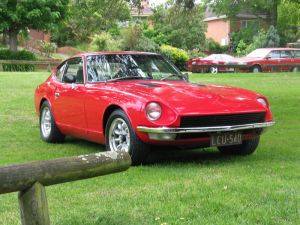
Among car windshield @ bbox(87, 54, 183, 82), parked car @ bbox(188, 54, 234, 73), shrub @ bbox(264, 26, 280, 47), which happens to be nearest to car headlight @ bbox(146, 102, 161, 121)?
car windshield @ bbox(87, 54, 183, 82)

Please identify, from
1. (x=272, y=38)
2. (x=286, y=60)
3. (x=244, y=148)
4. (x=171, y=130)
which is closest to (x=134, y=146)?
(x=171, y=130)

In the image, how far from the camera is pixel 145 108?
261 inches

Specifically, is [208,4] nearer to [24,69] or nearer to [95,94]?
[24,69]

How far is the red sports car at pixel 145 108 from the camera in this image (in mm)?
6613

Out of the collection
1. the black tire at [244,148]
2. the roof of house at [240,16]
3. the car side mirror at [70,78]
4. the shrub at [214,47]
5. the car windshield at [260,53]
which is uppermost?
the roof of house at [240,16]

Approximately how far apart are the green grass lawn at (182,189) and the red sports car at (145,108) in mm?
336

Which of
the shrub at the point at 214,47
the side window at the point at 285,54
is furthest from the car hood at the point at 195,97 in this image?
A: the shrub at the point at 214,47

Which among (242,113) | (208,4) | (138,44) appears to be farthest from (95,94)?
(208,4)

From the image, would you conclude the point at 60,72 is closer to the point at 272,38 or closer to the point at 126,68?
the point at 126,68

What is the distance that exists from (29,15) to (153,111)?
3031cm

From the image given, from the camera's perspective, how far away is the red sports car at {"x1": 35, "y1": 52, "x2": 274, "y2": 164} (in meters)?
6.61

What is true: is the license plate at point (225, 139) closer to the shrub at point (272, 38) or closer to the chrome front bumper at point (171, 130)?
the chrome front bumper at point (171, 130)

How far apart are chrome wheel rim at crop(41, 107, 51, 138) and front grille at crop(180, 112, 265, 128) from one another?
10.3 ft

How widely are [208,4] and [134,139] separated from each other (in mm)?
38467
